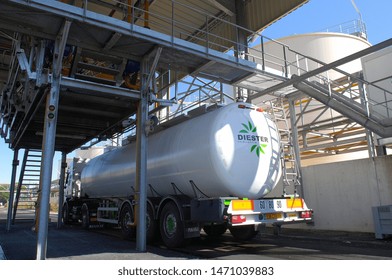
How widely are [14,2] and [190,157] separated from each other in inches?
180

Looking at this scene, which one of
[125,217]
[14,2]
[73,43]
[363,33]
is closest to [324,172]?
[125,217]

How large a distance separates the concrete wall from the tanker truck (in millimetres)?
3619

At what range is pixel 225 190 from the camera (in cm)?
725

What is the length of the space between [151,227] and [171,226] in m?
0.84

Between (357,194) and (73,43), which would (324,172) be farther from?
(73,43)

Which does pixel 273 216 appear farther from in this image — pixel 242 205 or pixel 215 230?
pixel 215 230

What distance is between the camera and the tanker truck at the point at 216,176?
7180 millimetres

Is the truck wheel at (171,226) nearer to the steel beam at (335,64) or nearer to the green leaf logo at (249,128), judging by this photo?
the green leaf logo at (249,128)

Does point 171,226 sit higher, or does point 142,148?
point 142,148

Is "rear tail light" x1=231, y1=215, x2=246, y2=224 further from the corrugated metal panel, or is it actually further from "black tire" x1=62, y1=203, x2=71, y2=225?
"black tire" x1=62, y1=203, x2=71, y2=225

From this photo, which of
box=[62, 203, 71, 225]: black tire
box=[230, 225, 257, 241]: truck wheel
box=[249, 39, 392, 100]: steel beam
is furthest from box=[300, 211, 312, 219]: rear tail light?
box=[62, 203, 71, 225]: black tire

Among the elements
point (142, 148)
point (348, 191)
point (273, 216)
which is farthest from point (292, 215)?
point (348, 191)

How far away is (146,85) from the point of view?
8250 millimetres

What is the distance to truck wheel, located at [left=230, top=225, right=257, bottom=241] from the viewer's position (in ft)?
30.5
